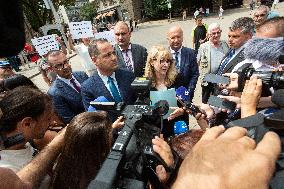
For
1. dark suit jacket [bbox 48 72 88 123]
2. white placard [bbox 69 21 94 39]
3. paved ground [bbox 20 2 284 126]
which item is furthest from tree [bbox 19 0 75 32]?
dark suit jacket [bbox 48 72 88 123]

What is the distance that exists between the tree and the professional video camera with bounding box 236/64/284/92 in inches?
1382

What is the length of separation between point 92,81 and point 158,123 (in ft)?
6.77

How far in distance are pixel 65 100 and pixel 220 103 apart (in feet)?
6.90

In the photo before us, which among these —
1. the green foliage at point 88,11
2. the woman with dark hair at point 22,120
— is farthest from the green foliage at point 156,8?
the woman with dark hair at point 22,120

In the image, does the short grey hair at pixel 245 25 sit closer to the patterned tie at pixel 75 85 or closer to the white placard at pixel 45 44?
the patterned tie at pixel 75 85

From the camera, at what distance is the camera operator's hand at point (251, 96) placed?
155 centimetres

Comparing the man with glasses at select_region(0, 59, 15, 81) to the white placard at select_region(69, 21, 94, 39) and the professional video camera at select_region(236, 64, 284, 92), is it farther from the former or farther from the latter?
the professional video camera at select_region(236, 64, 284, 92)

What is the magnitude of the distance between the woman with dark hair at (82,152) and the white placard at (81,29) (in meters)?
4.32

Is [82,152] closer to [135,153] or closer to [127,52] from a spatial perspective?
[135,153]

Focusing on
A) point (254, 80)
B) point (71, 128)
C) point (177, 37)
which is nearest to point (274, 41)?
point (254, 80)

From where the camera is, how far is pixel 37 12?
3453 cm

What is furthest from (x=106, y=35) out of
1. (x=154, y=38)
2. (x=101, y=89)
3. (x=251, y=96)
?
(x=154, y=38)

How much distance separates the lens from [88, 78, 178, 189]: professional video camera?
78 centimetres

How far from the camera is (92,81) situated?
3338 mm
